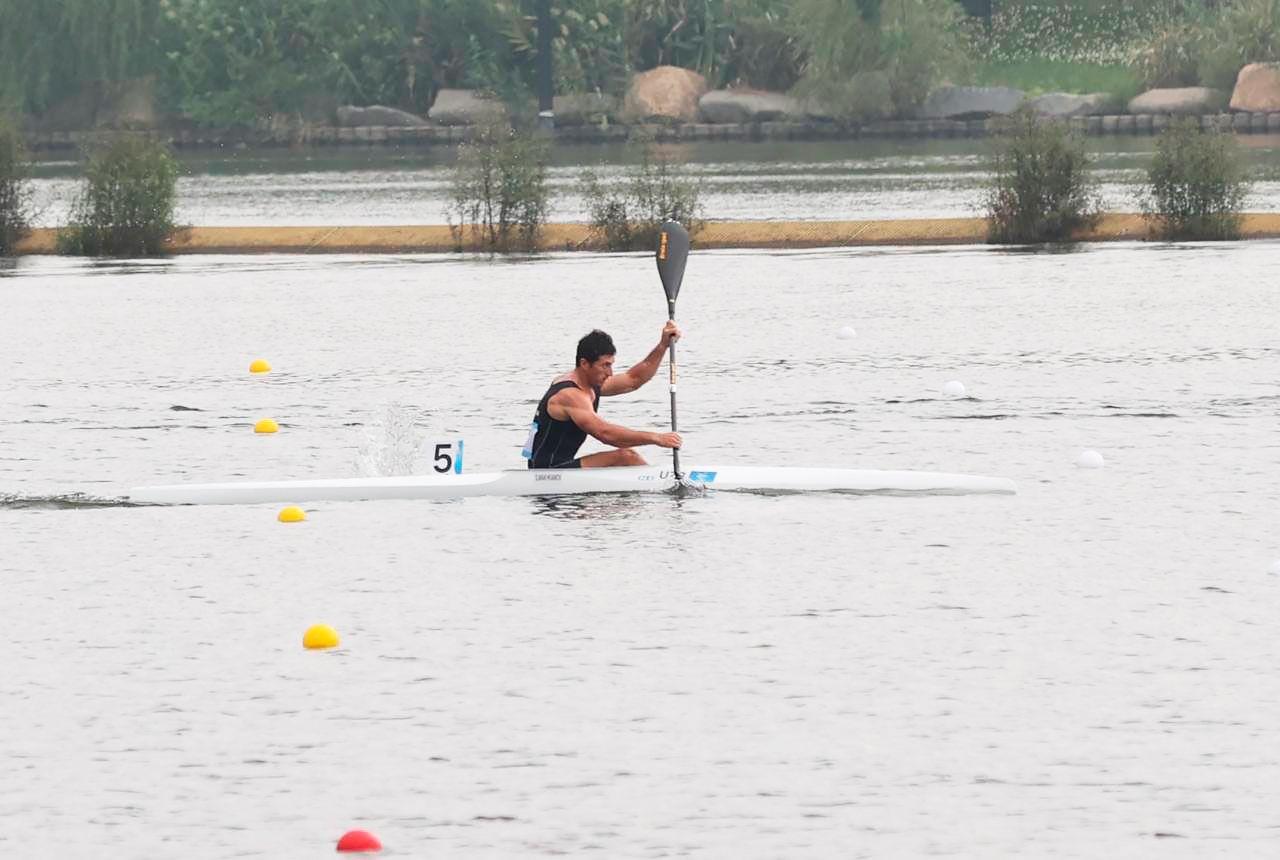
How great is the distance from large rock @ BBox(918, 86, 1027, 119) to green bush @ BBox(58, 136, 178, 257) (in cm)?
6068

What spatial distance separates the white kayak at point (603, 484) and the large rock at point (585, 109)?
3645 inches

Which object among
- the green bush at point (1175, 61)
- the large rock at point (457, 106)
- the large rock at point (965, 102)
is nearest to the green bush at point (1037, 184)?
the large rock at point (965, 102)

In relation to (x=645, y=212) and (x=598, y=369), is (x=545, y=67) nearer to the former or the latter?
(x=645, y=212)

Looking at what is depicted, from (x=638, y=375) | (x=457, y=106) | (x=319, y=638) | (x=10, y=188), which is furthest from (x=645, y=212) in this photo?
(x=457, y=106)

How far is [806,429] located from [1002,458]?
2539mm

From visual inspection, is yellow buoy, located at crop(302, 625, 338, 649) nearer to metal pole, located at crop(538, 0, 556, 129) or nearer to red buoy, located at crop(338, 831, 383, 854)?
red buoy, located at crop(338, 831, 383, 854)

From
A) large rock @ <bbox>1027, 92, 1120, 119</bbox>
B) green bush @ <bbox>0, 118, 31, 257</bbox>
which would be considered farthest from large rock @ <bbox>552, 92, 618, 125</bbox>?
green bush @ <bbox>0, 118, 31, 257</bbox>

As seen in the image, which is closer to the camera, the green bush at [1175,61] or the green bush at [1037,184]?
the green bush at [1037,184]

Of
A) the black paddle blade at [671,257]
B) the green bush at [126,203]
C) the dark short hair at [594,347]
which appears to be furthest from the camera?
the green bush at [126,203]

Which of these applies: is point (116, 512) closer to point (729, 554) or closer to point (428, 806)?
point (729, 554)

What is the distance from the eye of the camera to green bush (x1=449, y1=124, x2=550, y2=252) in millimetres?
47844

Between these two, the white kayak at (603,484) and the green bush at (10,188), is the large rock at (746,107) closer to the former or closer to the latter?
the green bush at (10,188)

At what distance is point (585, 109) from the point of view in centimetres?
11425

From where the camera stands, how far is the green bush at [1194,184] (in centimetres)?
4559
